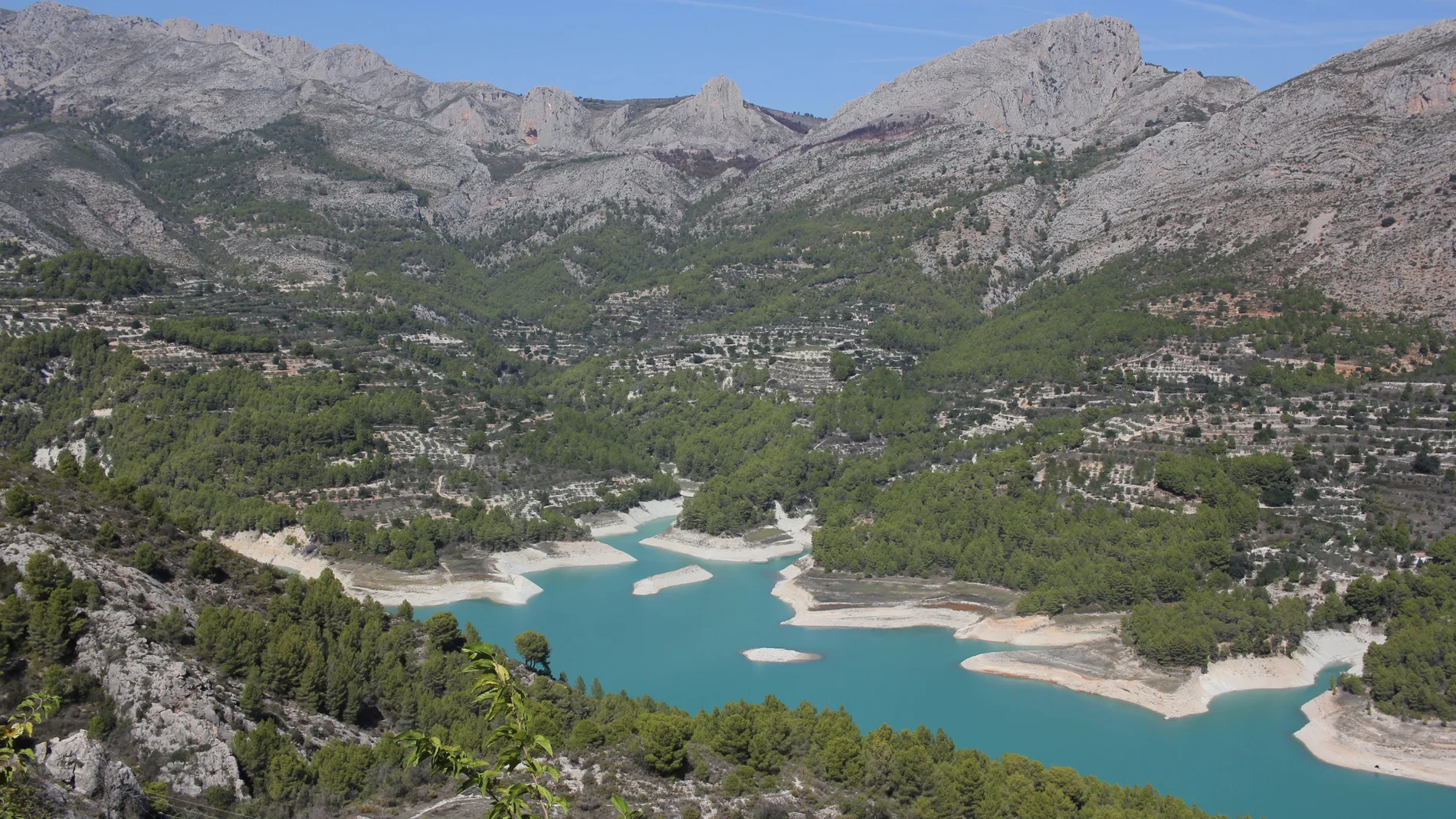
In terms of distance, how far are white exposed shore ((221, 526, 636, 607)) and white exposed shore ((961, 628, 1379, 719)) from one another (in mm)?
23416

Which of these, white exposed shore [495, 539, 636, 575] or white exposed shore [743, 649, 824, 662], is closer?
white exposed shore [743, 649, 824, 662]

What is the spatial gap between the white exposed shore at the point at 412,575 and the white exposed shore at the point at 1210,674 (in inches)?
922

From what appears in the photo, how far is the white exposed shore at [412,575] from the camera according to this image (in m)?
53.2

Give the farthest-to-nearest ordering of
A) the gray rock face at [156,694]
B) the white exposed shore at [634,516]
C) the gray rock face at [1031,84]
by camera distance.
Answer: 1. the gray rock face at [1031,84]
2. the white exposed shore at [634,516]
3. the gray rock face at [156,694]

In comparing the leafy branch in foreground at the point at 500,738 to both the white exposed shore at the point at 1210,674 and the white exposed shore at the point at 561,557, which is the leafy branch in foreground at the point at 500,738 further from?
the white exposed shore at the point at 561,557

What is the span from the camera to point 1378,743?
118 ft

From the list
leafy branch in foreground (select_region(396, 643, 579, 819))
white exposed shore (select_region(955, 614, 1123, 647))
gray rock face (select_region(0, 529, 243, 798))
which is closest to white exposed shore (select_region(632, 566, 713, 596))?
white exposed shore (select_region(955, 614, 1123, 647))

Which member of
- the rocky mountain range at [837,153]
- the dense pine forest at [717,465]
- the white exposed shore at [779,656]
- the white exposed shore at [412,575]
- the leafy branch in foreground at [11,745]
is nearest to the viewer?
the leafy branch in foreground at [11,745]

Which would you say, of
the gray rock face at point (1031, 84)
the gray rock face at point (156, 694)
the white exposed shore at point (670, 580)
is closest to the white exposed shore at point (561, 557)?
the white exposed shore at point (670, 580)

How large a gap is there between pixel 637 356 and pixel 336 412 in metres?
32.7

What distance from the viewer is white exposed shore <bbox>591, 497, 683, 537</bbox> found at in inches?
2667

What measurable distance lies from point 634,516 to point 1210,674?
37.1 m

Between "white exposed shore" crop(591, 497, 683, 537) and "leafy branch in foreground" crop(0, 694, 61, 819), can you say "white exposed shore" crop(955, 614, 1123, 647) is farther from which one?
"leafy branch in foreground" crop(0, 694, 61, 819)

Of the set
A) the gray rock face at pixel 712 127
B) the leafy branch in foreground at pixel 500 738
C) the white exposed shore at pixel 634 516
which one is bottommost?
the white exposed shore at pixel 634 516
